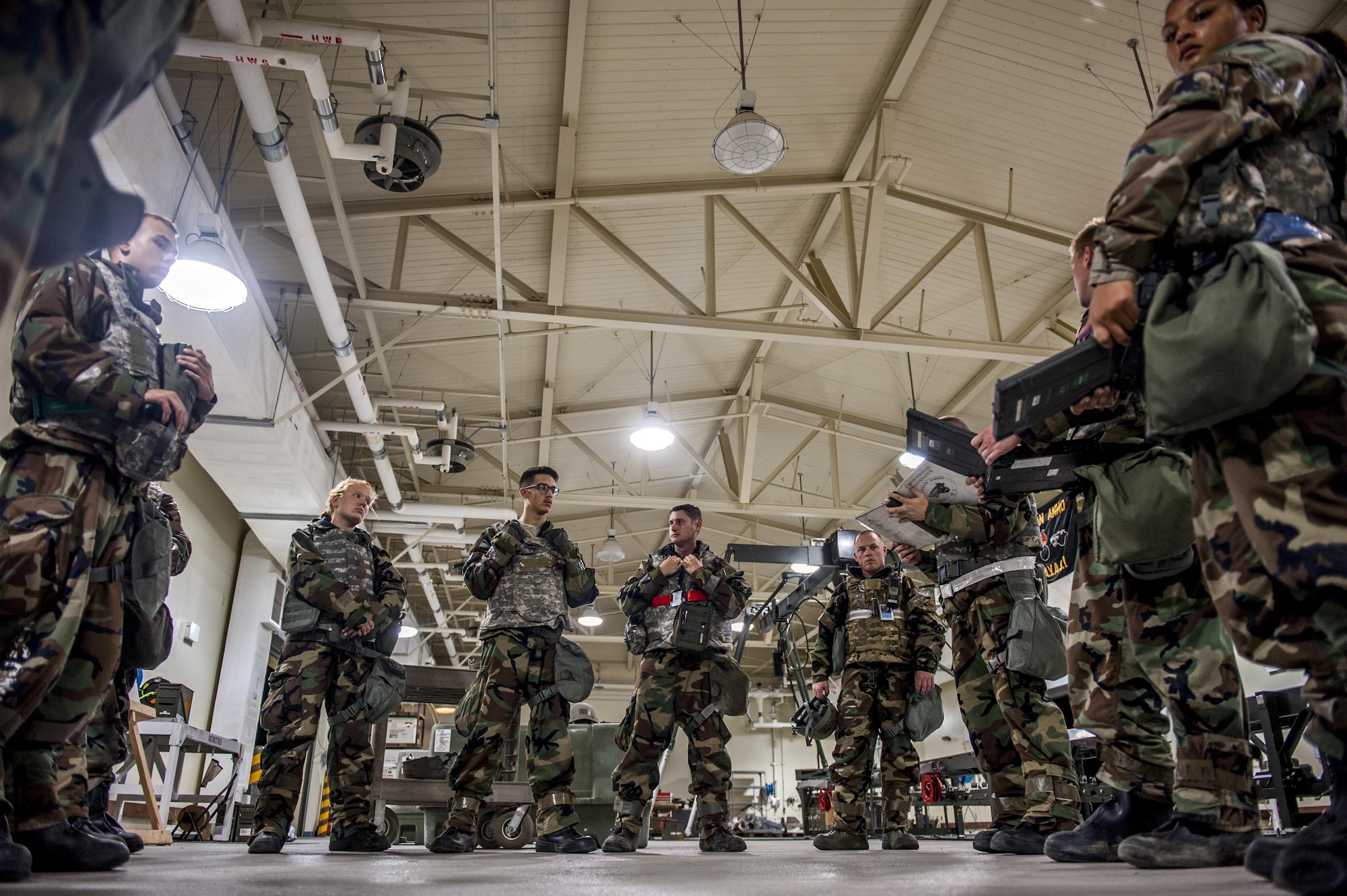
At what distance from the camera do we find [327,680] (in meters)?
3.43

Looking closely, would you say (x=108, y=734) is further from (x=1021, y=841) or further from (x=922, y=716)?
(x=922, y=716)

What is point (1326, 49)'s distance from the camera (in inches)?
56.1

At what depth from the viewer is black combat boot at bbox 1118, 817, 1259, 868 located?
5.19 ft

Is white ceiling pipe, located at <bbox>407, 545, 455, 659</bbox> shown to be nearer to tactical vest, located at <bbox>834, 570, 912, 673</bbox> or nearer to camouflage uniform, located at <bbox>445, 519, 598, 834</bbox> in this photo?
camouflage uniform, located at <bbox>445, 519, 598, 834</bbox>

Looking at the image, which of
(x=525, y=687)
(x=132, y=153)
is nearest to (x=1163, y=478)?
(x=525, y=687)

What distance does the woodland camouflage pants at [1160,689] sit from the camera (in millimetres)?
1698

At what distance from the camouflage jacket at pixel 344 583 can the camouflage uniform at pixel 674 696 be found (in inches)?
43.1

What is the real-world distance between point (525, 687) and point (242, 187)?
180 inches

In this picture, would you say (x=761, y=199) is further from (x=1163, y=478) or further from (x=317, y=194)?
(x=1163, y=478)

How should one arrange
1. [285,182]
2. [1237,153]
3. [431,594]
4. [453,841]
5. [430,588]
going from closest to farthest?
1. [1237,153]
2. [453,841]
3. [285,182]
4. [430,588]
5. [431,594]

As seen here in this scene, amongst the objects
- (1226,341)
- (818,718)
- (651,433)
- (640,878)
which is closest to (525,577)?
(818,718)

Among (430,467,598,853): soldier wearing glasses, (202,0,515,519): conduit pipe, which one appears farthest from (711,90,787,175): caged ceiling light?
(202,0,515,519): conduit pipe

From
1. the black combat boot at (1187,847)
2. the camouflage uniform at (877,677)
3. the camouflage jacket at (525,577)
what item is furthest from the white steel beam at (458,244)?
the black combat boot at (1187,847)

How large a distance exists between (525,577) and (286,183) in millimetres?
3008
